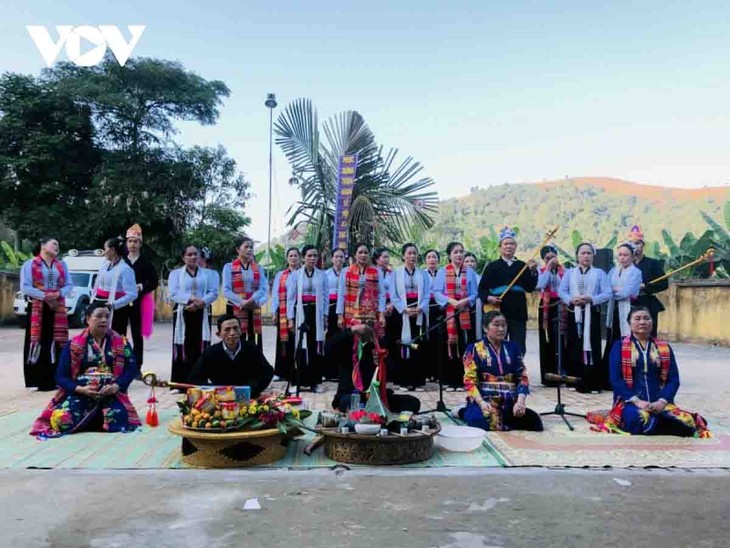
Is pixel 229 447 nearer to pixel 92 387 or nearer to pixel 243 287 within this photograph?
pixel 92 387

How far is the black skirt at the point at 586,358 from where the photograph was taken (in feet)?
23.3

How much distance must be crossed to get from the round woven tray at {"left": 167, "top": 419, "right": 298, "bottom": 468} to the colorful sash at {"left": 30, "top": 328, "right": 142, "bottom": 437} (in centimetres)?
110

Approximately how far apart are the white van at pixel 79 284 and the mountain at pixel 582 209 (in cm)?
3383

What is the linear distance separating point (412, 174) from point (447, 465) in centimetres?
775

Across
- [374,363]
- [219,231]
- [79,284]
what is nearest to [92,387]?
[374,363]

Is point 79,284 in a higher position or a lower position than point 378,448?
higher

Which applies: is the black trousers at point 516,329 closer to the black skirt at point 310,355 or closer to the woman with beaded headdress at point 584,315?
the woman with beaded headdress at point 584,315

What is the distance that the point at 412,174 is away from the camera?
11141mm

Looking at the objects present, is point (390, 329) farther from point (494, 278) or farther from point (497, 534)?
point (497, 534)

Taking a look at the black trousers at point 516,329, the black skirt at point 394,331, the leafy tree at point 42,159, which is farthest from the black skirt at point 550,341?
the leafy tree at point 42,159

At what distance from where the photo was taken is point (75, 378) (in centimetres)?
479

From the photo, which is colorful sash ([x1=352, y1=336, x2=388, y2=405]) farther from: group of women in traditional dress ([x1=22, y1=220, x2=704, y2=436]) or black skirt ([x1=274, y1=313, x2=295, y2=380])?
black skirt ([x1=274, y1=313, x2=295, y2=380])

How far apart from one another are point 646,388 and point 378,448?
2218 millimetres

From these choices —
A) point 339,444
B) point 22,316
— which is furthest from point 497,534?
point 22,316
